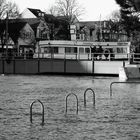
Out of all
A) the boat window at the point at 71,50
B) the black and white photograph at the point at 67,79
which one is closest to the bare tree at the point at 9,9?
the black and white photograph at the point at 67,79

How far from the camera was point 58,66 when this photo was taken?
7181 centimetres

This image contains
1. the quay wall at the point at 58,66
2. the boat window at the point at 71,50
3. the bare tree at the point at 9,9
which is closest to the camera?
the quay wall at the point at 58,66

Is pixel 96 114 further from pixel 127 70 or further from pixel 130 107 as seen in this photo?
pixel 127 70

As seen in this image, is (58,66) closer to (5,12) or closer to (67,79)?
(67,79)

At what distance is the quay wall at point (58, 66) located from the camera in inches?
2719

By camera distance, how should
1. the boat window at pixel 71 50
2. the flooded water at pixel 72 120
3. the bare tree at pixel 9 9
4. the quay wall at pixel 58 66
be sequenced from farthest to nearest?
1. the bare tree at pixel 9 9
2. the boat window at pixel 71 50
3. the quay wall at pixel 58 66
4. the flooded water at pixel 72 120

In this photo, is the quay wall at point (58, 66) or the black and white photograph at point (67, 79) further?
the quay wall at point (58, 66)

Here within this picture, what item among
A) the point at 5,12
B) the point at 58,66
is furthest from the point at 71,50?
the point at 5,12

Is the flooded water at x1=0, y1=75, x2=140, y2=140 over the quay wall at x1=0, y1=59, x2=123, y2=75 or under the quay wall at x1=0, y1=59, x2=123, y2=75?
under

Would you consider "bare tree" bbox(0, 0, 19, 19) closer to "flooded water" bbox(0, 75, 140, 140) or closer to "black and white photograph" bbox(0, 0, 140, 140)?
"black and white photograph" bbox(0, 0, 140, 140)

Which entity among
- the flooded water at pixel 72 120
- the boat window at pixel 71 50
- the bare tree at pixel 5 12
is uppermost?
the bare tree at pixel 5 12

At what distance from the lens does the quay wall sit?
69.1 m

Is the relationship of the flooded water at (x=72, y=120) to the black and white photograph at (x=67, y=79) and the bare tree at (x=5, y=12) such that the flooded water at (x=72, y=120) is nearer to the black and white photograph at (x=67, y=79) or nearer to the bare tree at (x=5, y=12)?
the black and white photograph at (x=67, y=79)

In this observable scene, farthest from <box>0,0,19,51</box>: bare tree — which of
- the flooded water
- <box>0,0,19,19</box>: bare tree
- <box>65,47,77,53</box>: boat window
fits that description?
the flooded water
